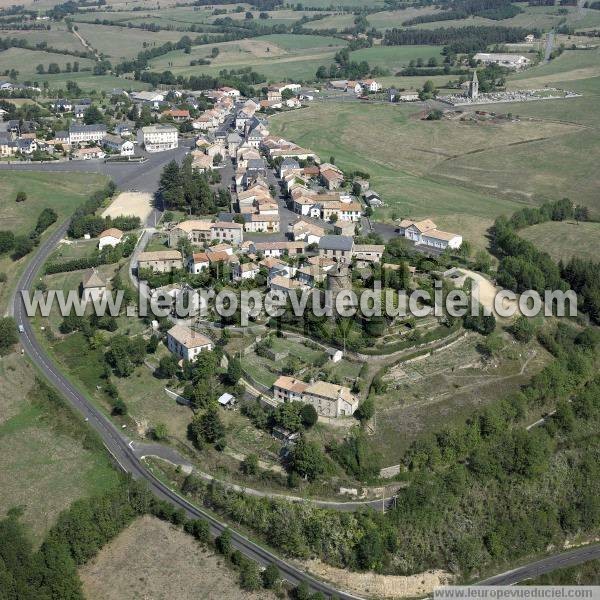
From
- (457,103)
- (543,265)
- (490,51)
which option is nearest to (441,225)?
(543,265)

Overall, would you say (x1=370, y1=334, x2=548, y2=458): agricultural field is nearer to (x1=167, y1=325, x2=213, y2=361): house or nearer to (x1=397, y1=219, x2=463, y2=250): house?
(x1=167, y1=325, x2=213, y2=361): house

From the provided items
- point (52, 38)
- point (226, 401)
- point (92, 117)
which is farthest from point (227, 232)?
point (52, 38)

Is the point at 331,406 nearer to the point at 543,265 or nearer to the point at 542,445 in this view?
the point at 542,445

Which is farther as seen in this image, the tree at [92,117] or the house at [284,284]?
the tree at [92,117]

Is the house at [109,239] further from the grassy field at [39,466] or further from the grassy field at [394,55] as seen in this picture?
the grassy field at [394,55]

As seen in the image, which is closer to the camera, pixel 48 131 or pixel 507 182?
pixel 507 182

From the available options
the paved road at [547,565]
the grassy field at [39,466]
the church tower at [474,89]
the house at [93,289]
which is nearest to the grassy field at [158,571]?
the grassy field at [39,466]

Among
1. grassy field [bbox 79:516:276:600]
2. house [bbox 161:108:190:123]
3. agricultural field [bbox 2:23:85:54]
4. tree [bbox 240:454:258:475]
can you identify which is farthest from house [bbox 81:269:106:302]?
agricultural field [bbox 2:23:85:54]
